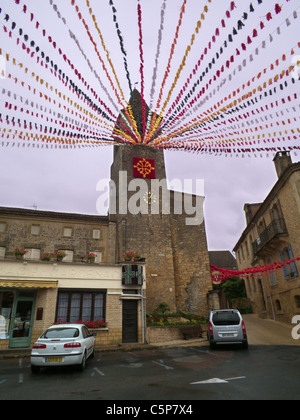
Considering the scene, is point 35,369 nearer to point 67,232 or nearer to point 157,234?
point 67,232

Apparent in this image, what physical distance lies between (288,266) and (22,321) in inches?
662

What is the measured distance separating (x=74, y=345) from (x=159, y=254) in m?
14.6

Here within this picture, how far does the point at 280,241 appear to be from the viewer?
64.3 feet

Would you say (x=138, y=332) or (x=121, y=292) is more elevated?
(x=121, y=292)

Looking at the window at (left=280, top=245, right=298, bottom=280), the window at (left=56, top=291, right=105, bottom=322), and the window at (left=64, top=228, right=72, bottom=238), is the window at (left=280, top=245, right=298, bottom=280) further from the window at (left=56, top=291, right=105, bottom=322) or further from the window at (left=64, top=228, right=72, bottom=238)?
the window at (left=64, top=228, right=72, bottom=238)

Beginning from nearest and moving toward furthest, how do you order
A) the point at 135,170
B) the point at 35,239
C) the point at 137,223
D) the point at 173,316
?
the point at 173,316 → the point at 35,239 → the point at 137,223 → the point at 135,170

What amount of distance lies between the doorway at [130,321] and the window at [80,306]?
4.22 ft

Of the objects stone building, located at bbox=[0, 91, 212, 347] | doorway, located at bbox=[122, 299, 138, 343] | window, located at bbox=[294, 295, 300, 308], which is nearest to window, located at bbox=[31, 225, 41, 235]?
stone building, located at bbox=[0, 91, 212, 347]

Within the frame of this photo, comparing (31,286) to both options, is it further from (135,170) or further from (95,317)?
(135,170)

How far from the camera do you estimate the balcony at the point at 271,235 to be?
19.0 meters

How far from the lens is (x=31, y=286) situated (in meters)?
13.5

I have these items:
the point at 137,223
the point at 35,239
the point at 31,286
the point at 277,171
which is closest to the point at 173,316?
the point at 137,223

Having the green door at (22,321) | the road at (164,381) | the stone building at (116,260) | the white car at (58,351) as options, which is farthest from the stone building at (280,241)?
the green door at (22,321)

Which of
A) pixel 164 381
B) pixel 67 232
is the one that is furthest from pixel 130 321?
pixel 67 232
